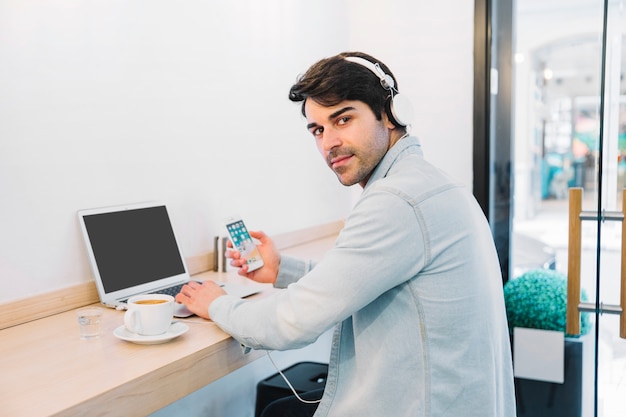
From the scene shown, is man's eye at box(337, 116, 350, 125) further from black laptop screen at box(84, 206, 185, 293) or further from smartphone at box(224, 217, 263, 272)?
black laptop screen at box(84, 206, 185, 293)

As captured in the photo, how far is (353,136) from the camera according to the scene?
1.32 metres

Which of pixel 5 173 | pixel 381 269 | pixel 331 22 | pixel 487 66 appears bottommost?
pixel 381 269

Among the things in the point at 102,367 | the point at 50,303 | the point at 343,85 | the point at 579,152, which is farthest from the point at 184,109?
the point at 579,152

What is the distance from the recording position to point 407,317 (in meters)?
1.17

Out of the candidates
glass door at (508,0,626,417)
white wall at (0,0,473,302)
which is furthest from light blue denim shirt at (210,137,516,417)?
glass door at (508,0,626,417)

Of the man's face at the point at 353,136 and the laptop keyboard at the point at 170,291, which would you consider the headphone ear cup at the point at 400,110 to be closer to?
the man's face at the point at 353,136

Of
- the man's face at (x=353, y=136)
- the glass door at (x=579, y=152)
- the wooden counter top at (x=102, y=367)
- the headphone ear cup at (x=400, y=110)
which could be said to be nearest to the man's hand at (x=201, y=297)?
the wooden counter top at (x=102, y=367)

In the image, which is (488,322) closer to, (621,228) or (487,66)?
(621,228)

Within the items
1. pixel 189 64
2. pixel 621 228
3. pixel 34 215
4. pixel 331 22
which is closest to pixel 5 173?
pixel 34 215

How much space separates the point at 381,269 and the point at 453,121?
1.65m

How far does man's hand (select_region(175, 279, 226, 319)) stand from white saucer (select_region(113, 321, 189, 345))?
0.07 m

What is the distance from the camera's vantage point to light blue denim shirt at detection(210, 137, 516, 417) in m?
1.13

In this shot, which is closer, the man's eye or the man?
the man

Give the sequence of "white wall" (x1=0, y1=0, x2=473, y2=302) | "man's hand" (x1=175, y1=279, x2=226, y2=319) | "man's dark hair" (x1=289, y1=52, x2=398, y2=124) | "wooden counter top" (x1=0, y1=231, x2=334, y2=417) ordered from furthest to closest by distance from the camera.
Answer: "white wall" (x1=0, y1=0, x2=473, y2=302)
"man's hand" (x1=175, y1=279, x2=226, y2=319)
"man's dark hair" (x1=289, y1=52, x2=398, y2=124)
"wooden counter top" (x1=0, y1=231, x2=334, y2=417)
